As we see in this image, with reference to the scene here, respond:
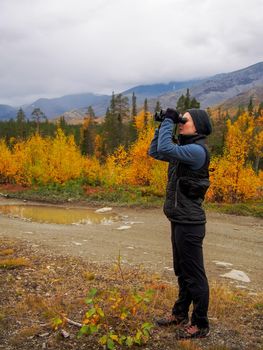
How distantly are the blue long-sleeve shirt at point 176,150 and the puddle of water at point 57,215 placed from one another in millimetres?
12959

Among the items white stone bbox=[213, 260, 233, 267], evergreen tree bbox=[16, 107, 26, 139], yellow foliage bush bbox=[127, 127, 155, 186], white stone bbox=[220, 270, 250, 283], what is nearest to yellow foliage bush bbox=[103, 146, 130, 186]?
yellow foliage bush bbox=[127, 127, 155, 186]

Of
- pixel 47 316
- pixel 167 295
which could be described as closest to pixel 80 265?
pixel 167 295

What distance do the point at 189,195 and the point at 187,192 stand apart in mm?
40

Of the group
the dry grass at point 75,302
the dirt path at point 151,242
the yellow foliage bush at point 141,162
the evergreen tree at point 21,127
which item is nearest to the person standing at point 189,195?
the dry grass at point 75,302

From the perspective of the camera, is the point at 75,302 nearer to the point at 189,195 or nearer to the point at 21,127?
the point at 189,195

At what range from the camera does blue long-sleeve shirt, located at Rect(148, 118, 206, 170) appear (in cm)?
422

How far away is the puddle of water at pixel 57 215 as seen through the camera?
61.0 ft

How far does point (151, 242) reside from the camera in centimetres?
1218

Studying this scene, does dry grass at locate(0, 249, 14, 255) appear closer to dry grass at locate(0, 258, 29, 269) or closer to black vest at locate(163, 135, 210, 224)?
dry grass at locate(0, 258, 29, 269)

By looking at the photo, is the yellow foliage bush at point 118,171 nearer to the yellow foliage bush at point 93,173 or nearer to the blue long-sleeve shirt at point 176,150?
the yellow foliage bush at point 93,173

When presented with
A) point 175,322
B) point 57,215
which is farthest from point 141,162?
point 175,322

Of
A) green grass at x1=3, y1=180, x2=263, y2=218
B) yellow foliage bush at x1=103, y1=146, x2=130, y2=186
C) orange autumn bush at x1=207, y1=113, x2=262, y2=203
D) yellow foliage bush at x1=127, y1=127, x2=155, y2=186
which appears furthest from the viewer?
yellow foliage bush at x1=103, y1=146, x2=130, y2=186

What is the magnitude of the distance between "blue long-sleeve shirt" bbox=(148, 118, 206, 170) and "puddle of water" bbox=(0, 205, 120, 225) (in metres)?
13.0

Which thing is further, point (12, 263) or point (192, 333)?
point (12, 263)
